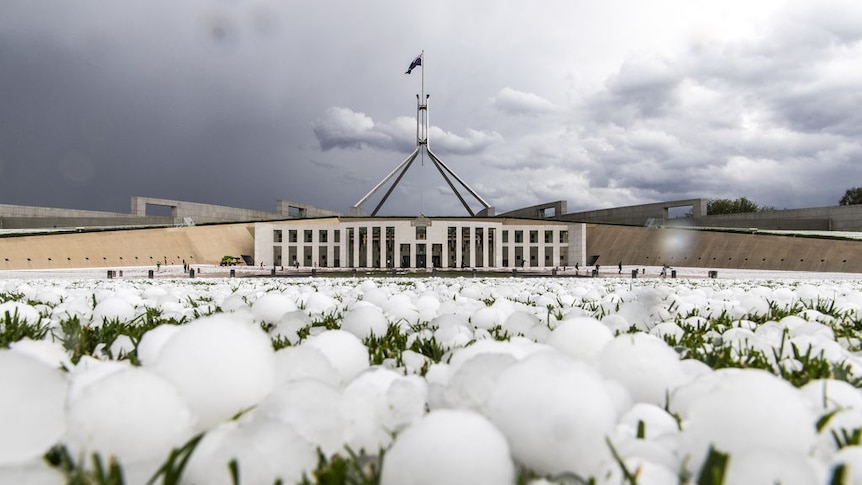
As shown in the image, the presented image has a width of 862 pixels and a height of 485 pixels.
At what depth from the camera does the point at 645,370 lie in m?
1.33

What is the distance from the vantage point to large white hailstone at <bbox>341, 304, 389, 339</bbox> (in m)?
2.39

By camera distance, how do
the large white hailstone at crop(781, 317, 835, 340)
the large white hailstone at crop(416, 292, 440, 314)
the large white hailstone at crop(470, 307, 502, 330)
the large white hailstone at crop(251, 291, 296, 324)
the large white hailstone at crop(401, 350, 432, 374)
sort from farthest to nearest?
the large white hailstone at crop(416, 292, 440, 314) < the large white hailstone at crop(251, 291, 296, 324) < the large white hailstone at crop(470, 307, 502, 330) < the large white hailstone at crop(781, 317, 835, 340) < the large white hailstone at crop(401, 350, 432, 374)

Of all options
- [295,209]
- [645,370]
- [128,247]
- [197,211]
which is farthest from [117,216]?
[645,370]

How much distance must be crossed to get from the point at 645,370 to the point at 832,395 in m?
0.45

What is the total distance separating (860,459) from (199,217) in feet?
224

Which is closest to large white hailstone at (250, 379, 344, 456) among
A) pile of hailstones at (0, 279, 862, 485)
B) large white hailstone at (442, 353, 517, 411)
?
pile of hailstones at (0, 279, 862, 485)

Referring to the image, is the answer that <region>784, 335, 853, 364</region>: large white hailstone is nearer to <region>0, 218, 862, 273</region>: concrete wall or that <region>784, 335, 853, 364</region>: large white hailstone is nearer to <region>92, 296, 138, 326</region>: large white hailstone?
<region>92, 296, 138, 326</region>: large white hailstone

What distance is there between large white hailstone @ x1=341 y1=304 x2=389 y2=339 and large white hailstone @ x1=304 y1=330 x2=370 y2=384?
29.4 inches

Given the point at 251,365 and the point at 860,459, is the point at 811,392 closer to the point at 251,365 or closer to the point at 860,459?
the point at 860,459

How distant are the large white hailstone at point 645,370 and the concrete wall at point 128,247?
42.1 meters

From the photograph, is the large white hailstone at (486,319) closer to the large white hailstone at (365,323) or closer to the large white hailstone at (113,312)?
the large white hailstone at (365,323)

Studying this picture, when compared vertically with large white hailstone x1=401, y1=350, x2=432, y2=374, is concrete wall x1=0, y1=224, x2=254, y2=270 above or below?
above

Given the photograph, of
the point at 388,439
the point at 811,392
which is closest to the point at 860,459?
the point at 811,392

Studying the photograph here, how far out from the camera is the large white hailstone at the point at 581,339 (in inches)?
61.3
